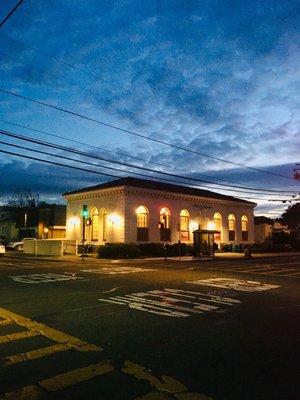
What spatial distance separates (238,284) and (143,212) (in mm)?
25265

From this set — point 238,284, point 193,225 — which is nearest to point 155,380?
point 238,284

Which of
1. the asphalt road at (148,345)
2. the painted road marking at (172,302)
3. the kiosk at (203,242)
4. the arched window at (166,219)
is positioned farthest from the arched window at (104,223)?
the painted road marking at (172,302)

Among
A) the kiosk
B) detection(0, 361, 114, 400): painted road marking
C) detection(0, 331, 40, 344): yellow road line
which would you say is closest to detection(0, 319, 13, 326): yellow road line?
detection(0, 331, 40, 344): yellow road line

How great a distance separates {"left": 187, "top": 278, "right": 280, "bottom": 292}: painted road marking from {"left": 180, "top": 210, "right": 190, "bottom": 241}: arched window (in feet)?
87.9

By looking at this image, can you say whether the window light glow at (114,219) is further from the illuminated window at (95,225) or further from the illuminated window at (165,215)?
the illuminated window at (165,215)

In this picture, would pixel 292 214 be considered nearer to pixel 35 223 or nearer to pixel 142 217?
pixel 35 223

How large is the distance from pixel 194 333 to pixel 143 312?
2.21 metres

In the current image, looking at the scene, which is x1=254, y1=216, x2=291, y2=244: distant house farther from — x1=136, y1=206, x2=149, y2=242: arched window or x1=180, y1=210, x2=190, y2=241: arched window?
x1=136, y1=206, x2=149, y2=242: arched window

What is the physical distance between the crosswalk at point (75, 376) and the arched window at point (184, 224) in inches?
1465

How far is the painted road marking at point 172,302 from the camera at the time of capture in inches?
397

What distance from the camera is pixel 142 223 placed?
40562mm

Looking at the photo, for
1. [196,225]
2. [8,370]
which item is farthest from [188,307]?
[196,225]

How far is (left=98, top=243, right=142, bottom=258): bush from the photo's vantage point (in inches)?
1384

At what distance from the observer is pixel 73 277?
17531 millimetres
